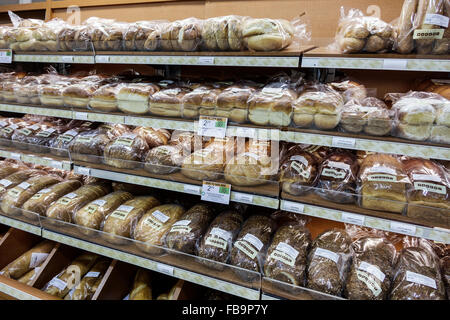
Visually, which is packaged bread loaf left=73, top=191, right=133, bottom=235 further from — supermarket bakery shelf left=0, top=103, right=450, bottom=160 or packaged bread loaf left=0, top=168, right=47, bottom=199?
packaged bread loaf left=0, top=168, right=47, bottom=199

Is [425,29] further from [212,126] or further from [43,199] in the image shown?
[43,199]

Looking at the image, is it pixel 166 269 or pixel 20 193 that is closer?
pixel 166 269

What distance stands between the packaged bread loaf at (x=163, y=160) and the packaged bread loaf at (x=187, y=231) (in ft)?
0.88

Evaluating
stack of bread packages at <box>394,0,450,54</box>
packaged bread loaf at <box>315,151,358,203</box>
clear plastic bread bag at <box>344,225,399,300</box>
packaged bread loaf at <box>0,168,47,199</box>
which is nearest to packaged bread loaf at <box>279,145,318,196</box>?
packaged bread loaf at <box>315,151,358,203</box>

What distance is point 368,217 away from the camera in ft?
4.01

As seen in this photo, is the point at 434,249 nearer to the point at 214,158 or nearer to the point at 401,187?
the point at 401,187

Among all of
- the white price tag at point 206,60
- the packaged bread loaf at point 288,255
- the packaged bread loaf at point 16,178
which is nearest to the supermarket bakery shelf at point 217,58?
the white price tag at point 206,60

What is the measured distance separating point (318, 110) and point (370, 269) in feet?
2.26

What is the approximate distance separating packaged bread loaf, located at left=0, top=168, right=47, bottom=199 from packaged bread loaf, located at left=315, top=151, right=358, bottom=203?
1.99m

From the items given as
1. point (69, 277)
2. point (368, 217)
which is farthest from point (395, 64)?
point (69, 277)

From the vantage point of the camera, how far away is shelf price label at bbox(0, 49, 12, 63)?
1992mm

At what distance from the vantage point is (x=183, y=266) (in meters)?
1.45

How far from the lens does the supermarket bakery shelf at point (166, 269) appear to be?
133cm

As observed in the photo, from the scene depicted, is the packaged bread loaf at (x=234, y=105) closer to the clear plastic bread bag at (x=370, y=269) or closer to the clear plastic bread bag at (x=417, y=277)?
the clear plastic bread bag at (x=370, y=269)
